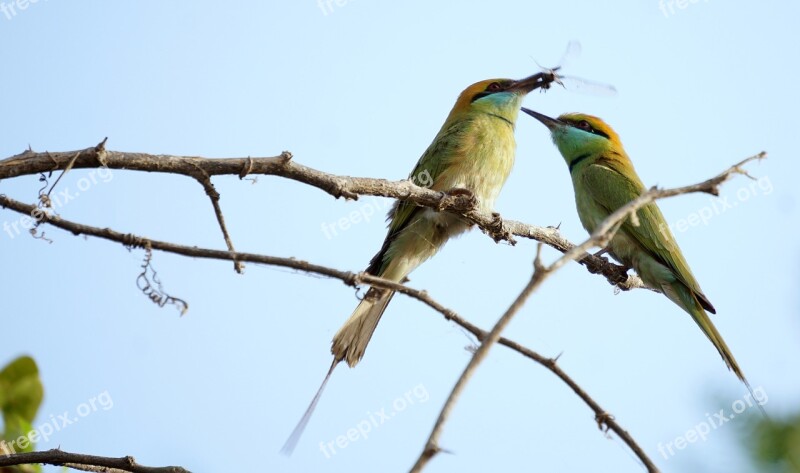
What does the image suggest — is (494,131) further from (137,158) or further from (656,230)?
(137,158)

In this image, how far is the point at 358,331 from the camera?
335 centimetres

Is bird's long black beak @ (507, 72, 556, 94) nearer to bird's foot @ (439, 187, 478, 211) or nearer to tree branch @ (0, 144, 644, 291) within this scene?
bird's foot @ (439, 187, 478, 211)

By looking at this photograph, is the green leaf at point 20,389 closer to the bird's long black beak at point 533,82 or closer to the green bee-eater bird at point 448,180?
the green bee-eater bird at point 448,180

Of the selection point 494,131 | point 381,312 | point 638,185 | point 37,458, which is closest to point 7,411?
point 37,458


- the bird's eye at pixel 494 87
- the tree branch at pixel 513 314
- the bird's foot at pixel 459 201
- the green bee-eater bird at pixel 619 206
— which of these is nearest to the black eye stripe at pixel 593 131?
the green bee-eater bird at pixel 619 206

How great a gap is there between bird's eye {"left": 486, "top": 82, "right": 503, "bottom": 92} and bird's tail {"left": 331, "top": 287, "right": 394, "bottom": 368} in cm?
178

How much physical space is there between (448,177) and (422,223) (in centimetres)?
29

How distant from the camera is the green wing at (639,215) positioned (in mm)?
4285

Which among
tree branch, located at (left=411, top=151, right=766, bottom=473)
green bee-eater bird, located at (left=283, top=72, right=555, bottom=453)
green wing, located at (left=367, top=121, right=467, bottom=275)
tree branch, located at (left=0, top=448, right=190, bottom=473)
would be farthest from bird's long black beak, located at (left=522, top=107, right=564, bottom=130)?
tree branch, located at (left=0, top=448, right=190, bottom=473)

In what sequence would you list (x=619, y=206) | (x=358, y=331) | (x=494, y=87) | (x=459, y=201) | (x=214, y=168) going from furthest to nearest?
1. (x=494, y=87)
2. (x=619, y=206)
3. (x=459, y=201)
4. (x=358, y=331)
5. (x=214, y=168)

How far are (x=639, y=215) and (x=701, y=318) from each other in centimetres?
72

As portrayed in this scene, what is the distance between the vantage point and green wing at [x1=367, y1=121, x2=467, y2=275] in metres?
4.01

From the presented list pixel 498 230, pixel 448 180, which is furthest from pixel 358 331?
pixel 448 180

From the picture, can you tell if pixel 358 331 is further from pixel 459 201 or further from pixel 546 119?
pixel 546 119
